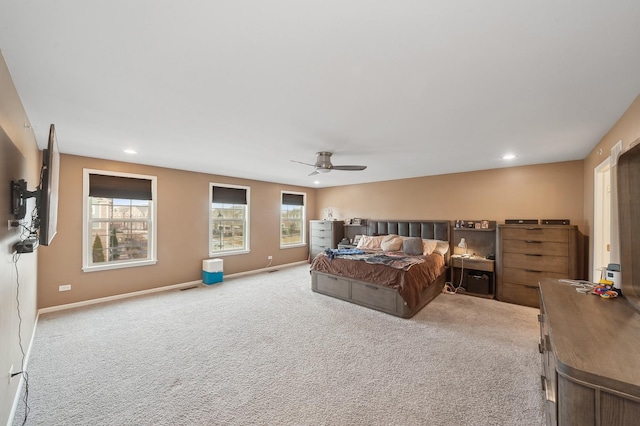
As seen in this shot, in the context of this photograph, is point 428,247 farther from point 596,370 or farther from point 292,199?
point 596,370

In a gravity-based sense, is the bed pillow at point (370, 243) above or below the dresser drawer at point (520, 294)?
above

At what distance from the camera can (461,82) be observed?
71.0 inches

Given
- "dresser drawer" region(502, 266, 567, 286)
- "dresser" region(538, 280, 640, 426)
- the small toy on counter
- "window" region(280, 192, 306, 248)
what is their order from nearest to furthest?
"dresser" region(538, 280, 640, 426) < the small toy on counter < "dresser drawer" region(502, 266, 567, 286) < "window" region(280, 192, 306, 248)

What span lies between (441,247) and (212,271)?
15.7 feet

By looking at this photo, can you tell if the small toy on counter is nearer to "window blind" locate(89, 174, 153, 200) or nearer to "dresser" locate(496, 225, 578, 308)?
"dresser" locate(496, 225, 578, 308)

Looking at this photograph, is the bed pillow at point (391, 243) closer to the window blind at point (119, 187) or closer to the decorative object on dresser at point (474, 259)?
the decorative object on dresser at point (474, 259)

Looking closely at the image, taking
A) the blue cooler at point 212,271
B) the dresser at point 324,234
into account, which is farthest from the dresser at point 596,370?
the dresser at point 324,234

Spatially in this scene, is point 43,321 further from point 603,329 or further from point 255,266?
point 603,329

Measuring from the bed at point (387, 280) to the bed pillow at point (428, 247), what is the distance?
0.08 meters

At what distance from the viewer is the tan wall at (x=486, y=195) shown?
13.7 ft

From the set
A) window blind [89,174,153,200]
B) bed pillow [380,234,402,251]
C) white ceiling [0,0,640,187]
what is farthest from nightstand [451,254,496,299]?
window blind [89,174,153,200]

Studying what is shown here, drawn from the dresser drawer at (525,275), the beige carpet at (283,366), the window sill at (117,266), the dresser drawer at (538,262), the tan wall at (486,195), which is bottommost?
the beige carpet at (283,366)

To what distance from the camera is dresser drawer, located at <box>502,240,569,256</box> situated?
389cm

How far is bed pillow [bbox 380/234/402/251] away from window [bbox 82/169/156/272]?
185 inches
